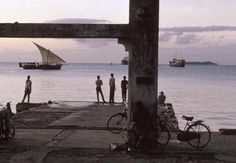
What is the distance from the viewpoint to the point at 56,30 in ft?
53.9

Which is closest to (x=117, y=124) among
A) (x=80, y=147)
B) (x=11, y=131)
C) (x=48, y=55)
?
(x=11, y=131)

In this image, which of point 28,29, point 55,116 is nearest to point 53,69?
point 55,116

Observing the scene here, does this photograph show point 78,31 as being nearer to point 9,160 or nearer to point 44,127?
point 9,160

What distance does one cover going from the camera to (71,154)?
1505 centimetres

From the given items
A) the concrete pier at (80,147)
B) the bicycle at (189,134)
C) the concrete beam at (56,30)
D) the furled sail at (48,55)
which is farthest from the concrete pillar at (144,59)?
the furled sail at (48,55)

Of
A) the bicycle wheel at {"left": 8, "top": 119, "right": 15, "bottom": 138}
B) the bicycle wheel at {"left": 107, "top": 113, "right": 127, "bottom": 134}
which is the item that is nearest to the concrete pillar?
the bicycle wheel at {"left": 107, "top": 113, "right": 127, "bottom": 134}

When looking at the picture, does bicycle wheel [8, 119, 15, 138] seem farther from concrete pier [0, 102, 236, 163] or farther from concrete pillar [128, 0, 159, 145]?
concrete pillar [128, 0, 159, 145]

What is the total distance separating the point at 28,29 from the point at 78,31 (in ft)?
4.88

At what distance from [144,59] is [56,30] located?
8.97 ft

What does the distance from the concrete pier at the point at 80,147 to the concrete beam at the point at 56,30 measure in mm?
3258

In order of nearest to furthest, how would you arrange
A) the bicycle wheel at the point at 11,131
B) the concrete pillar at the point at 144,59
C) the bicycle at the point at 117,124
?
the concrete pillar at the point at 144,59, the bicycle wheel at the point at 11,131, the bicycle at the point at 117,124

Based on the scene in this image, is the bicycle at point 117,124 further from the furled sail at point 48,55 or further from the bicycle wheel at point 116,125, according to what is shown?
the furled sail at point 48,55

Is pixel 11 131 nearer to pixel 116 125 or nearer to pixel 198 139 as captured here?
pixel 116 125

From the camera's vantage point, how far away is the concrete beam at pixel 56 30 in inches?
642
